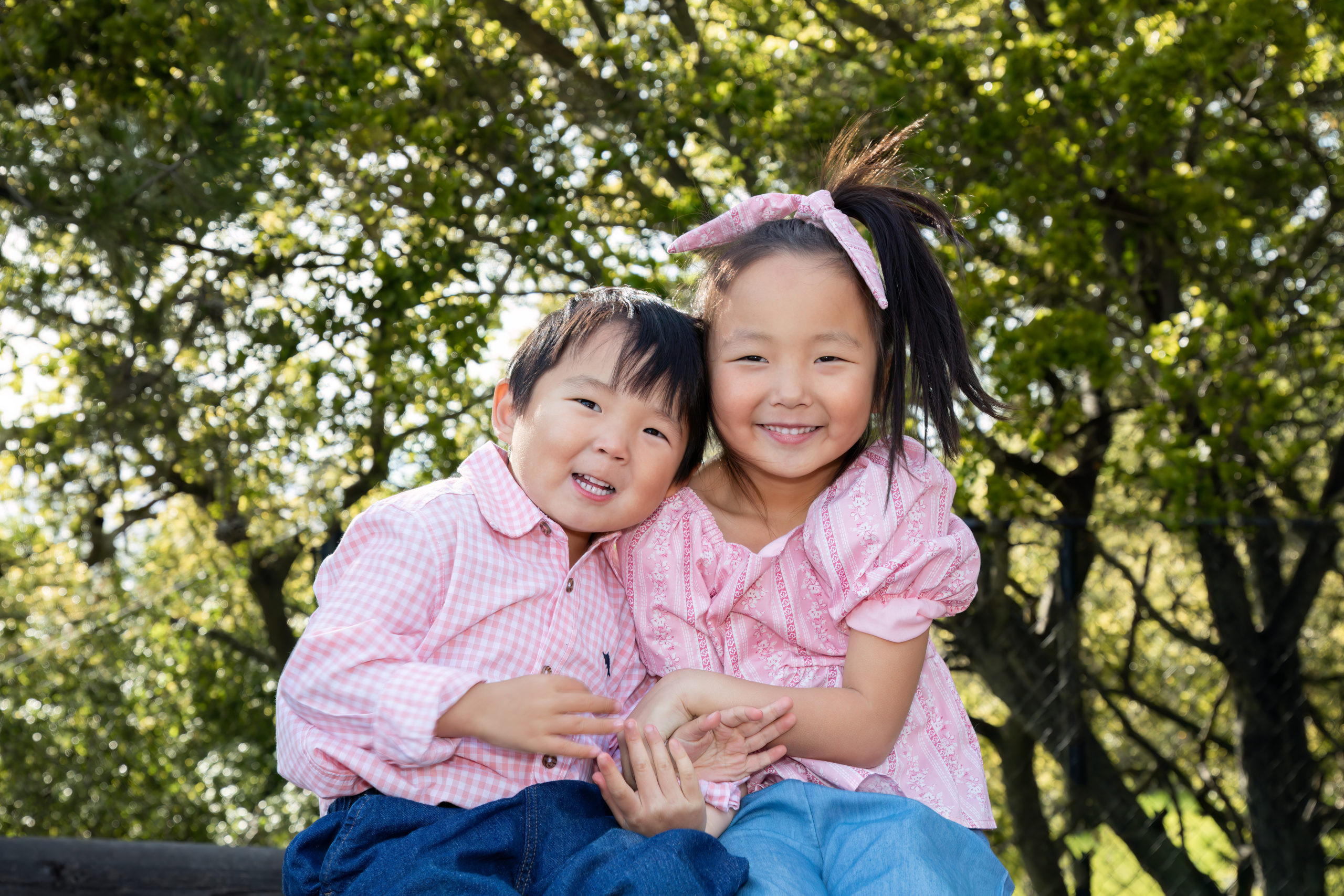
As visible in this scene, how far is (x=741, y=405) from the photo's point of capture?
5.32ft

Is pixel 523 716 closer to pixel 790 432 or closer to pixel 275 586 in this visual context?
pixel 790 432

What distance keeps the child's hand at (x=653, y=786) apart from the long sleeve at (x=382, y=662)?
0.73 ft

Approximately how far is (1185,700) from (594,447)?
4215 mm

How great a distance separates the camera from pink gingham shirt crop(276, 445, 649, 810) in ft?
4.40

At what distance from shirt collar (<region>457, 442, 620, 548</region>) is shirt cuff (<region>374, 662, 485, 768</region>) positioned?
0.26m

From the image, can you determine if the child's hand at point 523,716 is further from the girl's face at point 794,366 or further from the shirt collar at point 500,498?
the girl's face at point 794,366

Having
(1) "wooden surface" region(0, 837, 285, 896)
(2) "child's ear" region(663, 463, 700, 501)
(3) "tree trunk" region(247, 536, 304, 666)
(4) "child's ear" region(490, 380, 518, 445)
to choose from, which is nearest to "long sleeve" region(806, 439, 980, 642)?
(2) "child's ear" region(663, 463, 700, 501)

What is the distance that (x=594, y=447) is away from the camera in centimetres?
155

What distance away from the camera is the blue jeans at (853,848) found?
1372 mm

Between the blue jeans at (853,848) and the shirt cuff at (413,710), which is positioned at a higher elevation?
the shirt cuff at (413,710)

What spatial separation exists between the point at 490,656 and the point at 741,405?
51 centimetres

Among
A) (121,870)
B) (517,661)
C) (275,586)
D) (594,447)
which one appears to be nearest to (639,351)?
(594,447)

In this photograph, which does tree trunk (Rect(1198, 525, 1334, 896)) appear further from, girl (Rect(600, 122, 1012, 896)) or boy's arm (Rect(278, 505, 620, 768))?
boy's arm (Rect(278, 505, 620, 768))

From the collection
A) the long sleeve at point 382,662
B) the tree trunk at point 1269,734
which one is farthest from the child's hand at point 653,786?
the tree trunk at point 1269,734
